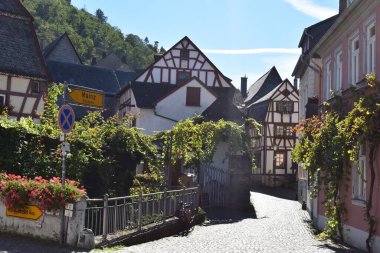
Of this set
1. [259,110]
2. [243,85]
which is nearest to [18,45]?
[259,110]

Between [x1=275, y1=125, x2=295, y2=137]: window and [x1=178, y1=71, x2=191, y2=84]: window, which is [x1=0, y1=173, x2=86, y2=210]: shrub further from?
[x1=275, y1=125, x2=295, y2=137]: window

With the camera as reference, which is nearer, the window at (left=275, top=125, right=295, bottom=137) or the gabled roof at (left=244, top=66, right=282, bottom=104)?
the window at (left=275, top=125, right=295, bottom=137)

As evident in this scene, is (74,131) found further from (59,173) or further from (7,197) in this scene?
(7,197)

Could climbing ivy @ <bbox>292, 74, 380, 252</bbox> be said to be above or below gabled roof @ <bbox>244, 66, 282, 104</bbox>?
below

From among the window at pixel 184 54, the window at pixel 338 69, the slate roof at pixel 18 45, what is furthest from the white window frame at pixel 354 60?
the window at pixel 184 54

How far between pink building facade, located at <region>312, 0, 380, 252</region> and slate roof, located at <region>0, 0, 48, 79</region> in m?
15.2

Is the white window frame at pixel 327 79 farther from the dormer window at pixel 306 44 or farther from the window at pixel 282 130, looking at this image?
the window at pixel 282 130

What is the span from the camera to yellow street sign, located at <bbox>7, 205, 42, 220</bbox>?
37.1ft

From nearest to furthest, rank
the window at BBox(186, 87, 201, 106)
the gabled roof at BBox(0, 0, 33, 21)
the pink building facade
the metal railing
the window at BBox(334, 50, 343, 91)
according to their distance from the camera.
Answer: the metal railing → the pink building facade → the window at BBox(334, 50, 343, 91) → the gabled roof at BBox(0, 0, 33, 21) → the window at BBox(186, 87, 201, 106)

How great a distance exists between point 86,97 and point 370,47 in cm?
705

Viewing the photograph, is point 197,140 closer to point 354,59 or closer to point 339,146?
point 354,59

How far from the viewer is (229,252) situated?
39.1 ft

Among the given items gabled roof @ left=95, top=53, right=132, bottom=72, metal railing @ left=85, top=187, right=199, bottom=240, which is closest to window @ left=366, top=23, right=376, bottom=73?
metal railing @ left=85, top=187, right=199, bottom=240

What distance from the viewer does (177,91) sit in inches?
1495
